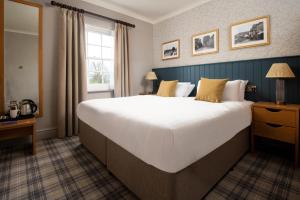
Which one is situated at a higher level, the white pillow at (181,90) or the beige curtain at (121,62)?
the beige curtain at (121,62)

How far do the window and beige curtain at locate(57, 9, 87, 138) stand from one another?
12.8 inches

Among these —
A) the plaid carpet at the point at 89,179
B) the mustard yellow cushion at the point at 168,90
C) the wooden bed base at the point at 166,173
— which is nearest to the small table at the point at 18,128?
the plaid carpet at the point at 89,179

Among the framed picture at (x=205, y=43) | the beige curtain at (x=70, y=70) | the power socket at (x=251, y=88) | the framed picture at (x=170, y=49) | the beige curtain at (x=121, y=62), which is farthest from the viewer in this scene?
the framed picture at (x=170, y=49)

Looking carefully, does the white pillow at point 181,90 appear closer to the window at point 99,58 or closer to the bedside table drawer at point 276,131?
the bedside table drawer at point 276,131

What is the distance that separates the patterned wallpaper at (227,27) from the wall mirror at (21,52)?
2604 millimetres

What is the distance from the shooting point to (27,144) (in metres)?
2.57

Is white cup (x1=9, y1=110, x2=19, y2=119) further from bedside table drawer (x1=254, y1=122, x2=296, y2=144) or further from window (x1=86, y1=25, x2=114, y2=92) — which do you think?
bedside table drawer (x1=254, y1=122, x2=296, y2=144)

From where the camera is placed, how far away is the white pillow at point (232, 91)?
2.40 m

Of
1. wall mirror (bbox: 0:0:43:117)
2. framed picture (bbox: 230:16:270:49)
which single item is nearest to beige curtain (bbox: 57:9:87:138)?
wall mirror (bbox: 0:0:43:117)

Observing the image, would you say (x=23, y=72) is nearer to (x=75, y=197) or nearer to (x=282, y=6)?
(x=75, y=197)

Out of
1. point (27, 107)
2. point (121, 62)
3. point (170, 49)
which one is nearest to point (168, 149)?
point (27, 107)

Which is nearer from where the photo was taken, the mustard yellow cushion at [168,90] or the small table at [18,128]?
the small table at [18,128]

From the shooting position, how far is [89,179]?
1.66 m

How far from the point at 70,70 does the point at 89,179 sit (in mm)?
1966
